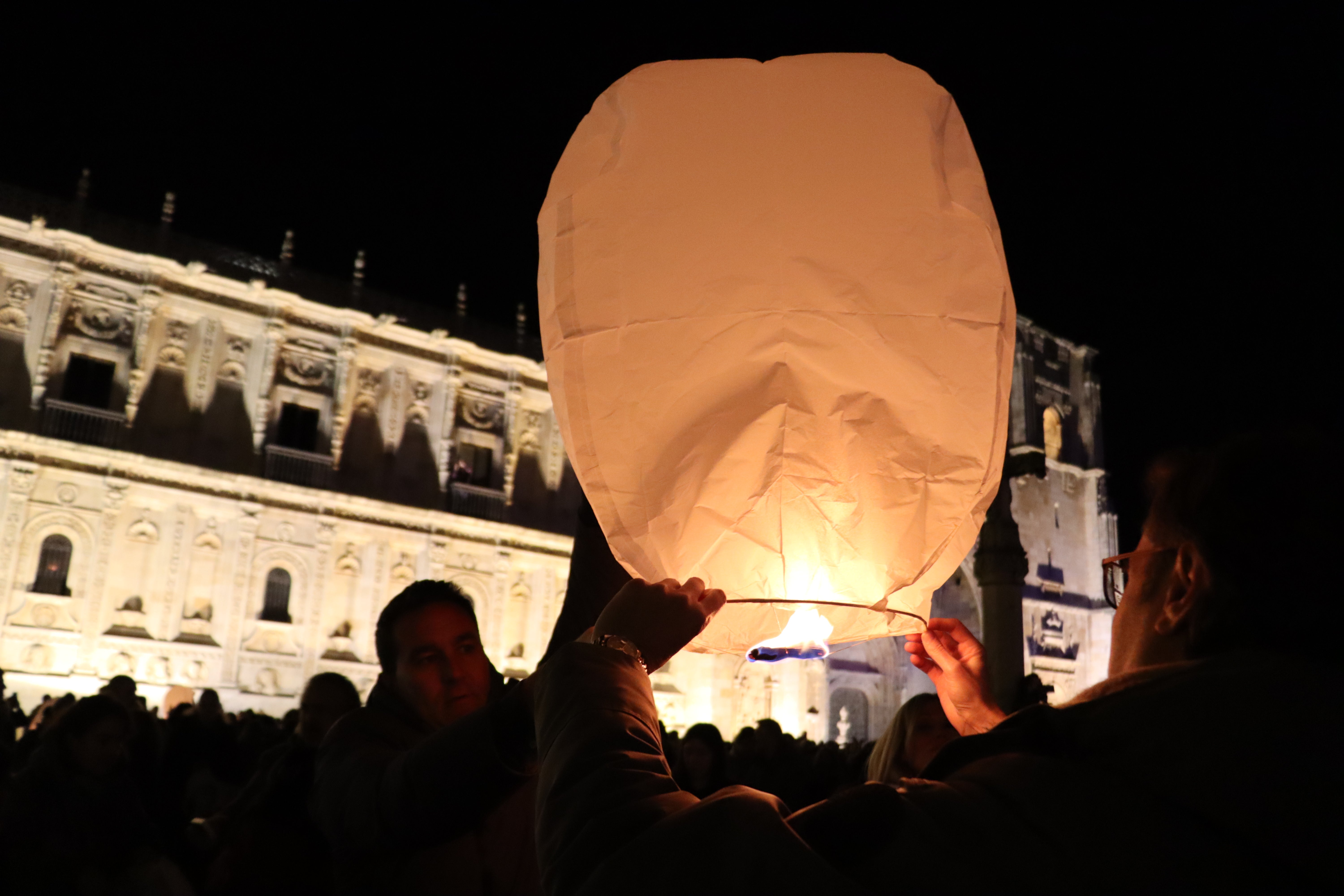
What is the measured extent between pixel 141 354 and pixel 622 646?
2155cm

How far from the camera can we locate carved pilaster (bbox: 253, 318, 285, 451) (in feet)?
68.6

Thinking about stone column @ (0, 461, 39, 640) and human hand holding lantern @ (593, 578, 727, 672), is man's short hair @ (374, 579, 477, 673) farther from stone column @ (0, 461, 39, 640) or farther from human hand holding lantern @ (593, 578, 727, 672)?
stone column @ (0, 461, 39, 640)

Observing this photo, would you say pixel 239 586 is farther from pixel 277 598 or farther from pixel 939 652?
pixel 939 652

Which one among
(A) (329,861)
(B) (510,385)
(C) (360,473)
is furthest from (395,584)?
(A) (329,861)

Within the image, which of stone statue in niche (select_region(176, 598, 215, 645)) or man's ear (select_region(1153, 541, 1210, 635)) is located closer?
man's ear (select_region(1153, 541, 1210, 635))

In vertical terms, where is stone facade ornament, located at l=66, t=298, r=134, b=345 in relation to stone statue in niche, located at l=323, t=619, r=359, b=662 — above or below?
above

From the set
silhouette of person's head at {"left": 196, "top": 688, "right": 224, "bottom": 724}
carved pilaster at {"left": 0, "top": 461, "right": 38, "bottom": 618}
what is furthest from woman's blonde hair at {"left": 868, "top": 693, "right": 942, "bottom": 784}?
carved pilaster at {"left": 0, "top": 461, "right": 38, "bottom": 618}

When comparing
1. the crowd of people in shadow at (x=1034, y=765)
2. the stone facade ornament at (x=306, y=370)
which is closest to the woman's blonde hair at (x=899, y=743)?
the crowd of people in shadow at (x=1034, y=765)

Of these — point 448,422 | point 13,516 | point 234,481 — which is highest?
point 448,422

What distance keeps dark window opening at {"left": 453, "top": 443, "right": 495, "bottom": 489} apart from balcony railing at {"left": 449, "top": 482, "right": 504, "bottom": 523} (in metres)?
0.20

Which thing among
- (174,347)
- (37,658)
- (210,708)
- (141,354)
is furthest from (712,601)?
(174,347)

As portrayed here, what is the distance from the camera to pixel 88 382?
1939cm

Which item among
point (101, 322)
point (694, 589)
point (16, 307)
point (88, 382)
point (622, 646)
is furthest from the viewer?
point (101, 322)

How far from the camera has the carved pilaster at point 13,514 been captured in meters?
17.3
